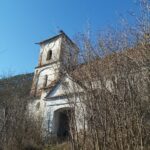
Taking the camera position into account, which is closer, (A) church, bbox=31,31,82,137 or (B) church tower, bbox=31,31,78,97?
(A) church, bbox=31,31,82,137

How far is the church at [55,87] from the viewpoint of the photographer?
695 centimetres

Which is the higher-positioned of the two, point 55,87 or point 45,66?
point 45,66

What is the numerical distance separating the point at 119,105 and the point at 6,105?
10.3 meters

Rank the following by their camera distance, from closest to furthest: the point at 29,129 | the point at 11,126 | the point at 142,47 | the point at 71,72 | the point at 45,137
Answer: the point at 142,47 < the point at 71,72 < the point at 11,126 < the point at 29,129 < the point at 45,137

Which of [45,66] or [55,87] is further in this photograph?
[45,66]

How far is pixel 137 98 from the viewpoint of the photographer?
5.35m

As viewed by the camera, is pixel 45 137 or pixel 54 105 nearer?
pixel 45 137

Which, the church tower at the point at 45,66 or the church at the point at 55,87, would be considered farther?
the church tower at the point at 45,66

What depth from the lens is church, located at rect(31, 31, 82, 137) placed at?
274 inches

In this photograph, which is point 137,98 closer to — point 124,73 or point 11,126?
point 124,73

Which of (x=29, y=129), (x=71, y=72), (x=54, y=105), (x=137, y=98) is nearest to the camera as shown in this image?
(x=137, y=98)

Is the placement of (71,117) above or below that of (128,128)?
above

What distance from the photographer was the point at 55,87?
1980 cm

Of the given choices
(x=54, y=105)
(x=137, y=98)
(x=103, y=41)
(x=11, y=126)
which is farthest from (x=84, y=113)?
(x=54, y=105)
